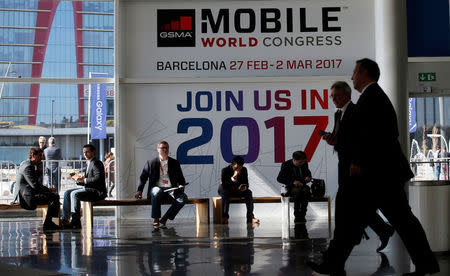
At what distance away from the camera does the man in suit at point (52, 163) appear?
12781 millimetres

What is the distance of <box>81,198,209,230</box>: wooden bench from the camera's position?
351 inches

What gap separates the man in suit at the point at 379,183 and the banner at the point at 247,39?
22.0 feet

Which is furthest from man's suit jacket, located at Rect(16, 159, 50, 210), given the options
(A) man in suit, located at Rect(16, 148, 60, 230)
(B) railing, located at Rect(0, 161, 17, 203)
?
(B) railing, located at Rect(0, 161, 17, 203)

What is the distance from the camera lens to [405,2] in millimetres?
10477

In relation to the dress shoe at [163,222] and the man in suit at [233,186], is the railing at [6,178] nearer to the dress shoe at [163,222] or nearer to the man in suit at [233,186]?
the dress shoe at [163,222]

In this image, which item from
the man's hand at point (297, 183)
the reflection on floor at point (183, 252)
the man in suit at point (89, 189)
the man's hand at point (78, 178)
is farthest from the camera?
the man's hand at point (297, 183)

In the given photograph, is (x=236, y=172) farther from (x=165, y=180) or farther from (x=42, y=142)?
(x=42, y=142)

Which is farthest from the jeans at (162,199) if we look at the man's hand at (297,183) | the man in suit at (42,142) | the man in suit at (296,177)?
the man in suit at (42,142)

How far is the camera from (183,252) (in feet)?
20.3

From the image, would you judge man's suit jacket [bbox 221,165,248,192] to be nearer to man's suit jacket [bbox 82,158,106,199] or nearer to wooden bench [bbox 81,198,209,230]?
wooden bench [bbox 81,198,209,230]

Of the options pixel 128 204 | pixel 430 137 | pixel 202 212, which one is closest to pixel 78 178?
pixel 128 204

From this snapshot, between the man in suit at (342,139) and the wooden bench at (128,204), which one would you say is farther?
the wooden bench at (128,204)

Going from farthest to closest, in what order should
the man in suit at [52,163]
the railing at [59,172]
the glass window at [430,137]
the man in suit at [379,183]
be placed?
the railing at [59,172]
the man in suit at [52,163]
the glass window at [430,137]
the man in suit at [379,183]

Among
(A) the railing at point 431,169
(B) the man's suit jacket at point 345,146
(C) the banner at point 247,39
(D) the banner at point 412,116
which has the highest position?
(C) the banner at point 247,39
